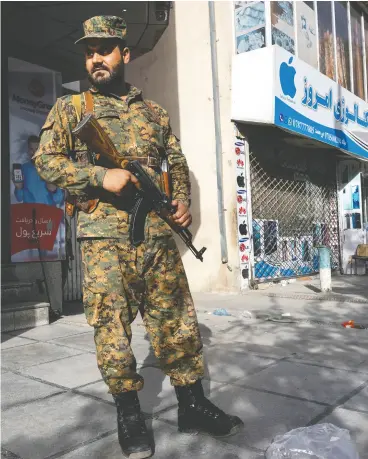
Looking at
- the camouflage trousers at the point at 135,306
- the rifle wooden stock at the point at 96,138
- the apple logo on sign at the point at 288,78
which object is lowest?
the camouflage trousers at the point at 135,306

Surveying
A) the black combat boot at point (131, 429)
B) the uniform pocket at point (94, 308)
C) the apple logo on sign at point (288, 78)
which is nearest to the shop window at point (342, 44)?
the apple logo on sign at point (288, 78)

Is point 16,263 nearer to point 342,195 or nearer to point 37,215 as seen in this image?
point 37,215

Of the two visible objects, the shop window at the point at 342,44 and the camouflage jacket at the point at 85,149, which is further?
the shop window at the point at 342,44

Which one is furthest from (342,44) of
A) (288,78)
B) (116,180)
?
(116,180)

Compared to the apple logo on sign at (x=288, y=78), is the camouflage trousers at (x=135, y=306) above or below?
below

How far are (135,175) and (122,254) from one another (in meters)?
0.38

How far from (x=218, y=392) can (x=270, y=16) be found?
22.1ft

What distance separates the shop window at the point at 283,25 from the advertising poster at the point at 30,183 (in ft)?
12.9

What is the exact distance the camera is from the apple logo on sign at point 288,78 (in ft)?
24.5

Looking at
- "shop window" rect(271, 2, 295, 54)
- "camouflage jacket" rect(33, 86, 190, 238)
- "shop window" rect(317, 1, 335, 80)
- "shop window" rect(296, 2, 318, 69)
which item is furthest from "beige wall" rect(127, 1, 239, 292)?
"camouflage jacket" rect(33, 86, 190, 238)

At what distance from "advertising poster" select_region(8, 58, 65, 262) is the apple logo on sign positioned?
3.72m

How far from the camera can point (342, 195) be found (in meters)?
10.9

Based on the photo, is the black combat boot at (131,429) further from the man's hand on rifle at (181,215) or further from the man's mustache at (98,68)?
the man's mustache at (98,68)

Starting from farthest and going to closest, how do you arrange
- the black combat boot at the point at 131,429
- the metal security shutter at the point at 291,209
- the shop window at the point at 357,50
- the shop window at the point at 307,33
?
the shop window at the point at 357,50 < the shop window at the point at 307,33 < the metal security shutter at the point at 291,209 < the black combat boot at the point at 131,429
